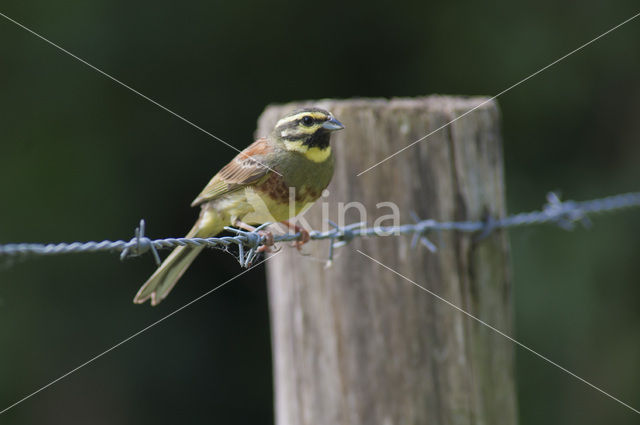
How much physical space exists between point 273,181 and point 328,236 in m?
0.47

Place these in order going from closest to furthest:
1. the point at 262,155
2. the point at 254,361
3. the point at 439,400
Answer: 1. the point at 439,400
2. the point at 262,155
3. the point at 254,361

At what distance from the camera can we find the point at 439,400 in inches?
105

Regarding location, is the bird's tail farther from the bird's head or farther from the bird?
the bird's head

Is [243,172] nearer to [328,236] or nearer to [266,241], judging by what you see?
[266,241]

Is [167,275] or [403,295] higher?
[167,275]

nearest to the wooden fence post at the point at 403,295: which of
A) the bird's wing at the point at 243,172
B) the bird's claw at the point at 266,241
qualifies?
the bird's claw at the point at 266,241

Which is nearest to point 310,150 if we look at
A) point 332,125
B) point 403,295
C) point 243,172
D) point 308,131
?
point 308,131

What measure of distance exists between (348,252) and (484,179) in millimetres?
624

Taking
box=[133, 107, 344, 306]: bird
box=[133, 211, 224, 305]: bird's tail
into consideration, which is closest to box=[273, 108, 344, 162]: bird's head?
box=[133, 107, 344, 306]: bird

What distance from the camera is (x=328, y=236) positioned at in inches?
106

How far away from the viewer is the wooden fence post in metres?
2.68

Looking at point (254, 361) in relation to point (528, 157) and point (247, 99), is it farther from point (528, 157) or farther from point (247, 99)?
point (528, 157)

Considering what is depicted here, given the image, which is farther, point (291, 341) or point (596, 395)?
point (596, 395)

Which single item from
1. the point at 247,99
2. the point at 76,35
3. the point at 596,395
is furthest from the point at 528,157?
the point at 76,35
